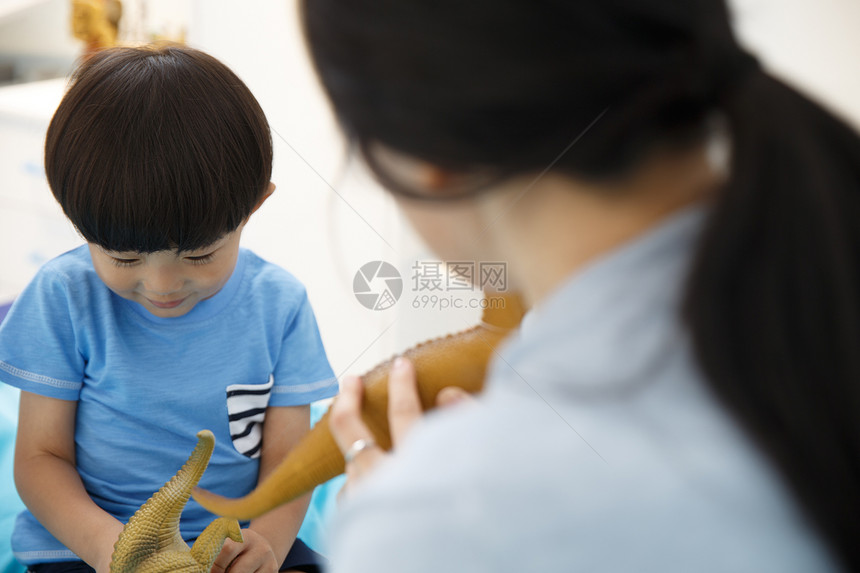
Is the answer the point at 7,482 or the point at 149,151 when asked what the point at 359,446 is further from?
the point at 7,482

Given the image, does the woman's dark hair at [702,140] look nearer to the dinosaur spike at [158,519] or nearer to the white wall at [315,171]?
the white wall at [315,171]

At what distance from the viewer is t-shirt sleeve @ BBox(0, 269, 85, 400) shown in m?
0.59

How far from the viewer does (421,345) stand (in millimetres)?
393

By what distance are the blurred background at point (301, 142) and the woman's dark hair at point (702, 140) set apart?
0.13 feet

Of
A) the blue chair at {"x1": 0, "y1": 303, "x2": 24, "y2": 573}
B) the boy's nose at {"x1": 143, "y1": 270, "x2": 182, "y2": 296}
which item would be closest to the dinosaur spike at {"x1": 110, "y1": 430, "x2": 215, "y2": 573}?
the boy's nose at {"x1": 143, "y1": 270, "x2": 182, "y2": 296}

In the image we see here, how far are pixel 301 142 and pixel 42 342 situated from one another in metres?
0.26

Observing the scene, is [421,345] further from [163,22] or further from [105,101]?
[163,22]

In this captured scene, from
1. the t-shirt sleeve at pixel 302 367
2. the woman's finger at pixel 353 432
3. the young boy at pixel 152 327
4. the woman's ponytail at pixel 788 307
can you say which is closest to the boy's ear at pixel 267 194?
the young boy at pixel 152 327

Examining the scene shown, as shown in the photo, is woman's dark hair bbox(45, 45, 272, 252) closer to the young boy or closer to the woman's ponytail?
the young boy

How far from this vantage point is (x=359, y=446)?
38 cm

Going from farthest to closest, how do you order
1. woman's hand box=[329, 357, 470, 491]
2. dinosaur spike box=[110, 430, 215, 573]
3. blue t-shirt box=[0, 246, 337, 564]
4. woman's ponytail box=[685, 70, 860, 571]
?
blue t-shirt box=[0, 246, 337, 564]
dinosaur spike box=[110, 430, 215, 573]
woman's hand box=[329, 357, 470, 491]
woman's ponytail box=[685, 70, 860, 571]

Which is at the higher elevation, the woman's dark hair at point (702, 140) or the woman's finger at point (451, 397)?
the woman's dark hair at point (702, 140)

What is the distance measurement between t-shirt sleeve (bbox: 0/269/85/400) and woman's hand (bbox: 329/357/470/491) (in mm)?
313

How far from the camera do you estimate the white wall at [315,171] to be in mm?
386
